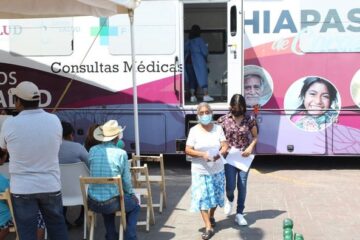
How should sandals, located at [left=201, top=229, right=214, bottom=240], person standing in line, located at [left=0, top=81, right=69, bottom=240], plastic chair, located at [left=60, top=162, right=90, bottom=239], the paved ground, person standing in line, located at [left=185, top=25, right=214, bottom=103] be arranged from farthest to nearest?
1. person standing in line, located at [left=185, top=25, right=214, bottom=103]
2. the paved ground
3. sandals, located at [left=201, top=229, right=214, bottom=240]
4. plastic chair, located at [left=60, top=162, right=90, bottom=239]
5. person standing in line, located at [left=0, top=81, right=69, bottom=240]

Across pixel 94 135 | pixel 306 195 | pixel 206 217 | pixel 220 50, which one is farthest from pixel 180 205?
pixel 220 50

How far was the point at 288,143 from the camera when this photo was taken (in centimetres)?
864

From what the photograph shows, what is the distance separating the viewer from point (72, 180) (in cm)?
542

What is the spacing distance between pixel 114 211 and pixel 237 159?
169 cm

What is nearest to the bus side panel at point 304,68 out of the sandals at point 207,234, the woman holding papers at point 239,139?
the woman holding papers at point 239,139

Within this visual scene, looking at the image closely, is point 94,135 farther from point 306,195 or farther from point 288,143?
point 288,143

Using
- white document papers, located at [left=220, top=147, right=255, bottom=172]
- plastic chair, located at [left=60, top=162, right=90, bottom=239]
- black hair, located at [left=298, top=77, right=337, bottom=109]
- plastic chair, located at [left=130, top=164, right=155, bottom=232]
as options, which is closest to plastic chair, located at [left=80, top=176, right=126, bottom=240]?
plastic chair, located at [left=60, top=162, right=90, bottom=239]

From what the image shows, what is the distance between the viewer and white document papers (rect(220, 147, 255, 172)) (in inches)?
235

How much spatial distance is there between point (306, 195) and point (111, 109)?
11.2ft

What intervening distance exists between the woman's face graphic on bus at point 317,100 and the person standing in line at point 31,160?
5.14 meters

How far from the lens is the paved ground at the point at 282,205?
5.76m

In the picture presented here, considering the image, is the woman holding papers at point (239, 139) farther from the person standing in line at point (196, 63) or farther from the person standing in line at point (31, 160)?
the person standing in line at point (196, 63)

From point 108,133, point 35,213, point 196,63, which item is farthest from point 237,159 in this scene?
point 196,63

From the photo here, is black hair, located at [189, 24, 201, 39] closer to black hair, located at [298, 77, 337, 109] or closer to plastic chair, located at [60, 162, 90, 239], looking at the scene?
black hair, located at [298, 77, 337, 109]
